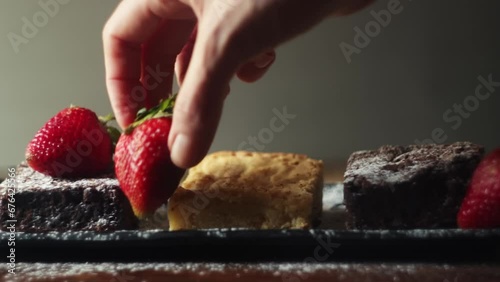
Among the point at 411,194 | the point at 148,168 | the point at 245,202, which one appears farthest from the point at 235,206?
the point at 411,194

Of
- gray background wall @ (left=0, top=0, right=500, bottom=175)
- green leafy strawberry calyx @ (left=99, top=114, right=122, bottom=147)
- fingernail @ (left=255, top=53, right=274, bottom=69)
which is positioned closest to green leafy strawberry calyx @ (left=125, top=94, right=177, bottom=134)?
green leafy strawberry calyx @ (left=99, top=114, right=122, bottom=147)

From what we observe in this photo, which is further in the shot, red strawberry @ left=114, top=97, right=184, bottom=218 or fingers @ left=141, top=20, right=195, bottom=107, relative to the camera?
fingers @ left=141, top=20, right=195, bottom=107

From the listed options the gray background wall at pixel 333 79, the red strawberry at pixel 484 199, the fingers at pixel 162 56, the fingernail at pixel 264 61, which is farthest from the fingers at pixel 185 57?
the red strawberry at pixel 484 199

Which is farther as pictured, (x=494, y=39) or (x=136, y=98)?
(x=494, y=39)

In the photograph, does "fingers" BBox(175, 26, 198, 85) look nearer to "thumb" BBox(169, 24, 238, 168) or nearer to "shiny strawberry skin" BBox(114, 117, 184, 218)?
"shiny strawberry skin" BBox(114, 117, 184, 218)

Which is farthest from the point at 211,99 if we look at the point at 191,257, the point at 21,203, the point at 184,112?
the point at 21,203

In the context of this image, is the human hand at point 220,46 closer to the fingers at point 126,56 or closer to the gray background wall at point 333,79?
the fingers at point 126,56

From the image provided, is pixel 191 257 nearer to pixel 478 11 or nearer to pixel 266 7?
pixel 266 7
